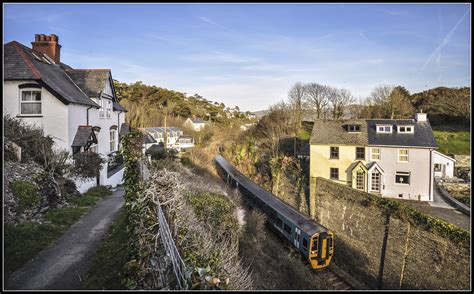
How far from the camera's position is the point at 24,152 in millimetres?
→ 11234

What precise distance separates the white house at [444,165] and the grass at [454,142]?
457cm

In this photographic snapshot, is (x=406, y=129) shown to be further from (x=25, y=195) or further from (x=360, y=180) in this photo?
(x=25, y=195)

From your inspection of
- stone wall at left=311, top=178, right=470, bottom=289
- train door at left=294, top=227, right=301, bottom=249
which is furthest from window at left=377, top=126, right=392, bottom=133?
train door at left=294, top=227, right=301, bottom=249

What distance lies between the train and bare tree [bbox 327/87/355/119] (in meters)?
29.4

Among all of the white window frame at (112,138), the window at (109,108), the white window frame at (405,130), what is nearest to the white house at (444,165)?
the white window frame at (405,130)

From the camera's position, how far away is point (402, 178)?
21578mm

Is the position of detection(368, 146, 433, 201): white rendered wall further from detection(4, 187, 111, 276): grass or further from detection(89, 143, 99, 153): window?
detection(4, 187, 111, 276): grass

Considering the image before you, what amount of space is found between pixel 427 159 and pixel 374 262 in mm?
9674

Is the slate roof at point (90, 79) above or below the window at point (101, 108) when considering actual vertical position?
above

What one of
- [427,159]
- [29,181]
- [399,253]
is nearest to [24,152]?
[29,181]

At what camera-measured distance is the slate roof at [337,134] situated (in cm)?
2292

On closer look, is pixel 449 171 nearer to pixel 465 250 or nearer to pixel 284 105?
pixel 465 250

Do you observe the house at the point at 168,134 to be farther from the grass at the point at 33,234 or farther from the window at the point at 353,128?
the grass at the point at 33,234

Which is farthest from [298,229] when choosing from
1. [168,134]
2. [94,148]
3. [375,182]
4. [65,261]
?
[168,134]
